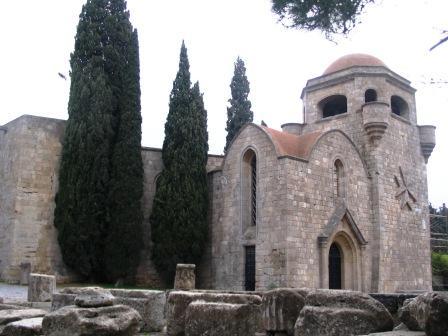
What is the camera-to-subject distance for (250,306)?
6.43 m

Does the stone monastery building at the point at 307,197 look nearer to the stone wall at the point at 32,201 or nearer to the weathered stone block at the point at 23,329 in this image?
the stone wall at the point at 32,201

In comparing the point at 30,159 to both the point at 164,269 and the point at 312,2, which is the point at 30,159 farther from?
the point at 312,2

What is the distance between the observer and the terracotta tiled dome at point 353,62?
2325 centimetres

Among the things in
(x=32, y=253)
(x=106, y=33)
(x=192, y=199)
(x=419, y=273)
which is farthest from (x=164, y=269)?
(x=419, y=273)

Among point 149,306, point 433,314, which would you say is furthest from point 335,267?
point 433,314

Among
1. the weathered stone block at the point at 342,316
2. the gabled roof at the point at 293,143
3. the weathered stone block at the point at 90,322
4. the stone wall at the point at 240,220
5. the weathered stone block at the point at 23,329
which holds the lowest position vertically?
the weathered stone block at the point at 23,329

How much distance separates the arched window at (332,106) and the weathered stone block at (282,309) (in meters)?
18.2

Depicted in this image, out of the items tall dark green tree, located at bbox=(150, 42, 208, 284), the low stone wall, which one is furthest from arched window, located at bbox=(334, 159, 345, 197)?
the low stone wall

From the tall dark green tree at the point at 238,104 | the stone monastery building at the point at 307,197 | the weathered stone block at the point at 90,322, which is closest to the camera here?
the weathered stone block at the point at 90,322

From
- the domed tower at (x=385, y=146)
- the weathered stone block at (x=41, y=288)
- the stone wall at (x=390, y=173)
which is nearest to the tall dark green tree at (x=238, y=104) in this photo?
the domed tower at (x=385, y=146)

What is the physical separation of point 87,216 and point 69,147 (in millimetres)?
2885

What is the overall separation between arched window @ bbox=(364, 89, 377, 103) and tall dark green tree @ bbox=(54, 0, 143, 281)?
9.86 metres

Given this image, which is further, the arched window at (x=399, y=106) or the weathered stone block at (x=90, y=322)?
the arched window at (x=399, y=106)

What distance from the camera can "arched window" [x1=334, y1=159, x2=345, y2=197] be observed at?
804 inches
